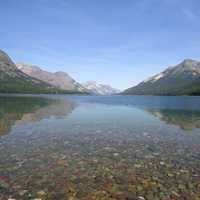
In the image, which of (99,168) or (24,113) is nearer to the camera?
(99,168)

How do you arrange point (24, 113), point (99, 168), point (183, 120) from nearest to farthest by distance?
point (99, 168) < point (183, 120) < point (24, 113)

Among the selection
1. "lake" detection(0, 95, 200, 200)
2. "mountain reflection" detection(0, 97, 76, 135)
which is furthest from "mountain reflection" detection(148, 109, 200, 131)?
"mountain reflection" detection(0, 97, 76, 135)

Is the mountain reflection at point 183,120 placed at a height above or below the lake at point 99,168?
above

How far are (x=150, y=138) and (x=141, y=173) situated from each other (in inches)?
416

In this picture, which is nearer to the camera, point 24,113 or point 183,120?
point 183,120

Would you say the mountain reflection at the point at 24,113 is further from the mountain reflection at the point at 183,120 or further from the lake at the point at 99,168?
the mountain reflection at the point at 183,120

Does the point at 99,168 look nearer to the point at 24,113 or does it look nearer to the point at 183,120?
the point at 183,120

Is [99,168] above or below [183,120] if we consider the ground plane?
below

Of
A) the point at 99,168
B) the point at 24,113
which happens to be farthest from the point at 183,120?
the point at 24,113

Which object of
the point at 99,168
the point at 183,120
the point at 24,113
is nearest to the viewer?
the point at 99,168

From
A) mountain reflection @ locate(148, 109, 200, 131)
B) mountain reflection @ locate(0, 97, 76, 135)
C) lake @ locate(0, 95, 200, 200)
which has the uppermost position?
mountain reflection @ locate(148, 109, 200, 131)

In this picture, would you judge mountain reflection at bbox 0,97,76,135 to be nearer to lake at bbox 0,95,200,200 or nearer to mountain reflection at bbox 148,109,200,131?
lake at bbox 0,95,200,200

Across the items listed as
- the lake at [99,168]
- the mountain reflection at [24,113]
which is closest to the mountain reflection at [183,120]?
the lake at [99,168]

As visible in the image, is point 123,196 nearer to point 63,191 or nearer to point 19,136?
point 63,191
